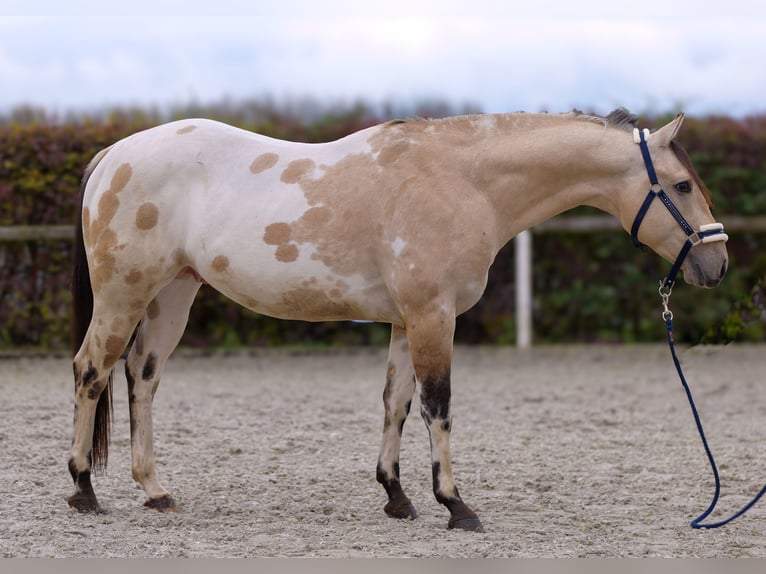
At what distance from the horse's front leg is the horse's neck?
560mm

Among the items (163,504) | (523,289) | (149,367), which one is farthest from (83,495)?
(523,289)

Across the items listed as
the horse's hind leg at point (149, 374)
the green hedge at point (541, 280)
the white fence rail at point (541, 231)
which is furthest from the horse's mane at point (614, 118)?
the green hedge at point (541, 280)

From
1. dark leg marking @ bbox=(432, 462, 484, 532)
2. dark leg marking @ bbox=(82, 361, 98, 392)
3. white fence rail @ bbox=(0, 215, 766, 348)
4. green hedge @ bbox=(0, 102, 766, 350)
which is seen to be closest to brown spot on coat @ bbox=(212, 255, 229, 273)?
dark leg marking @ bbox=(82, 361, 98, 392)

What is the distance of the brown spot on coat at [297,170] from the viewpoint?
4477mm

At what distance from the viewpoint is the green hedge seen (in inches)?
381

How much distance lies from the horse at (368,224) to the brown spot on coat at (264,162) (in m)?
0.01

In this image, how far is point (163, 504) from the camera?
4.67 meters

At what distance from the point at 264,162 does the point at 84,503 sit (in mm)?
1761

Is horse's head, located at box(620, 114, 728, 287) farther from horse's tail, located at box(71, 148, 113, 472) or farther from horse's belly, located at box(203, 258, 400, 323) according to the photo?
horse's tail, located at box(71, 148, 113, 472)

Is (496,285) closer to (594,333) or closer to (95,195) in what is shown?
(594,333)

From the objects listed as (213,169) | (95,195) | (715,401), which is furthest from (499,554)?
(715,401)

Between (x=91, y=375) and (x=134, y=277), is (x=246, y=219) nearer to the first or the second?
(x=134, y=277)

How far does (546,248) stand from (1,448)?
6219 mm

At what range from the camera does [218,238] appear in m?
4.46
